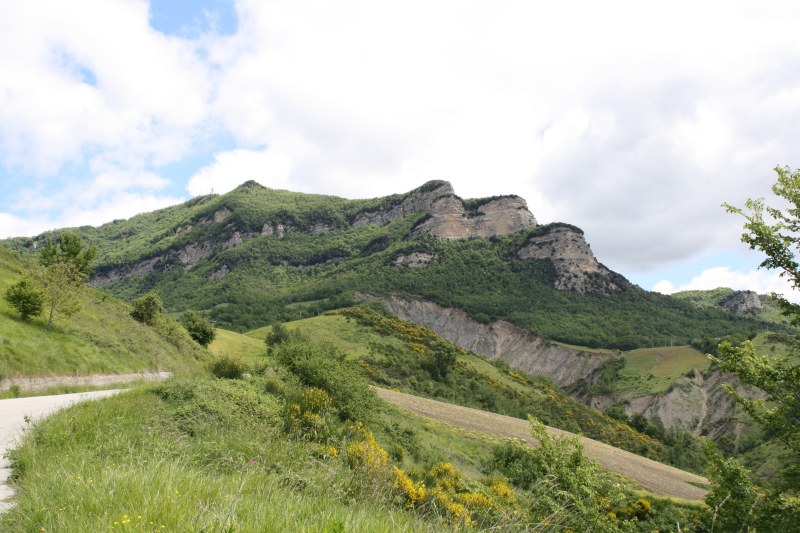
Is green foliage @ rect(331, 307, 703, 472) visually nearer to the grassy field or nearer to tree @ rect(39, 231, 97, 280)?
the grassy field

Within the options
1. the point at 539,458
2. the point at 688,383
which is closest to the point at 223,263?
the point at 688,383

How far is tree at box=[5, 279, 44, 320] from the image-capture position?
19266mm

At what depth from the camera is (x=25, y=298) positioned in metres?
19.3

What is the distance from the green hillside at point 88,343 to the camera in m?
17.0

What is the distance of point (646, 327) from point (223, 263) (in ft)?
535

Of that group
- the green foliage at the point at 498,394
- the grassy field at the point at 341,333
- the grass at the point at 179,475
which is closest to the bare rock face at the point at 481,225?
the grassy field at the point at 341,333

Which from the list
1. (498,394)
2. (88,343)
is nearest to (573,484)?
(88,343)

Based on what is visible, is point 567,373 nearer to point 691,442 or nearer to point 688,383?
point 688,383

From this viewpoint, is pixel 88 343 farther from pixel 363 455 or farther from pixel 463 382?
pixel 463 382

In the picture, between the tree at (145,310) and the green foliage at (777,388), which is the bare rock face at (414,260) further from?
the green foliage at (777,388)

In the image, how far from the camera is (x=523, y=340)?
11425cm

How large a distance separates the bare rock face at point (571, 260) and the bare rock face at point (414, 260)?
3387cm

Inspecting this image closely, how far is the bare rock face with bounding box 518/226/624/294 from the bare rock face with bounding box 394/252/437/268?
33.9 meters

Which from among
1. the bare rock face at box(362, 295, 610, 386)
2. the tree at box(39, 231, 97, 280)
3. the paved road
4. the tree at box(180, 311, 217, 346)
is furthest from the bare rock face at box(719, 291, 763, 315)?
the paved road
